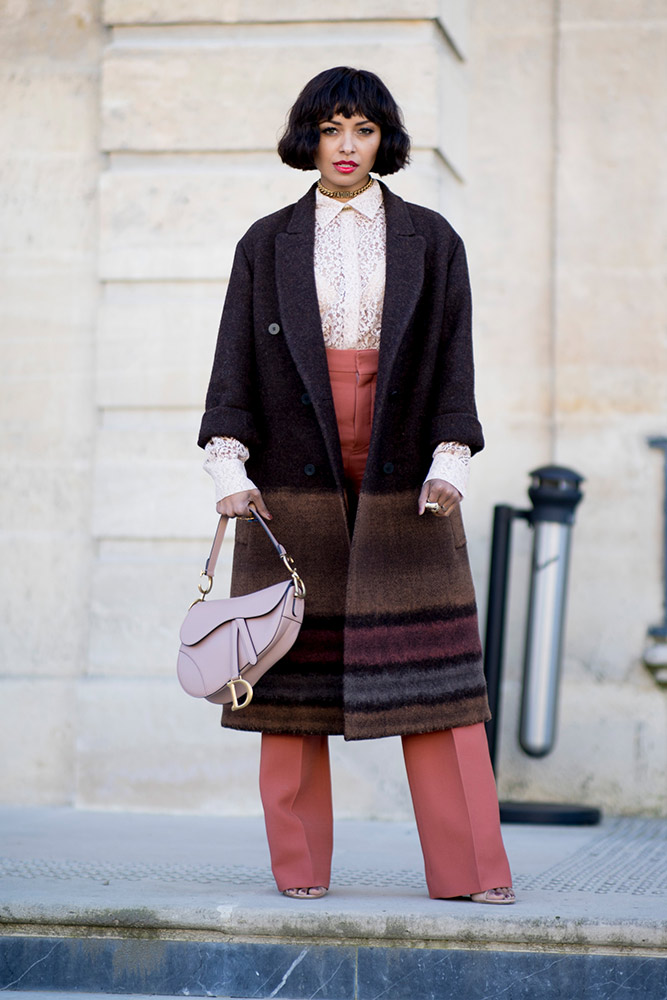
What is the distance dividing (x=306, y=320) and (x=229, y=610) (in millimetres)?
660

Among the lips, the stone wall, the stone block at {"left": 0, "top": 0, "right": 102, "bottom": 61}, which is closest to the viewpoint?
the lips

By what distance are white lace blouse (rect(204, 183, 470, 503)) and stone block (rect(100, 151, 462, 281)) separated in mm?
1628

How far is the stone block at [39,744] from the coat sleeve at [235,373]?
199 centimetres

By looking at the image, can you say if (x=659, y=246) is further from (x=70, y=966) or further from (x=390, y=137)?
(x=70, y=966)

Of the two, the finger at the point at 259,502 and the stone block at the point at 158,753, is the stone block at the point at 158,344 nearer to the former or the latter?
the stone block at the point at 158,753

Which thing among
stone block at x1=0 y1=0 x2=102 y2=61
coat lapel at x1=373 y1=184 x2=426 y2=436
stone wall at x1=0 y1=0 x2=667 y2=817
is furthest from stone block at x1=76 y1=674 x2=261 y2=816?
stone block at x1=0 y1=0 x2=102 y2=61

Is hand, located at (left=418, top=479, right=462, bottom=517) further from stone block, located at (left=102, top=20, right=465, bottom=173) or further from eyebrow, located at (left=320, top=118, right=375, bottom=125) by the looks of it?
stone block, located at (left=102, top=20, right=465, bottom=173)

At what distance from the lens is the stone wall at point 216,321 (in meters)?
4.92

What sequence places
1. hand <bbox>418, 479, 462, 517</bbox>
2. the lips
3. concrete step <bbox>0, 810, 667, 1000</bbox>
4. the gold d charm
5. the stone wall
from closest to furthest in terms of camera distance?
concrete step <bbox>0, 810, 667, 1000</bbox>, the gold d charm, hand <bbox>418, 479, 462, 517</bbox>, the lips, the stone wall

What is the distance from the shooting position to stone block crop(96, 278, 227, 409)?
4992 mm

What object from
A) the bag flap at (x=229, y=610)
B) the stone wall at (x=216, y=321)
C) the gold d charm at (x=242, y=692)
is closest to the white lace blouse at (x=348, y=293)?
the bag flap at (x=229, y=610)

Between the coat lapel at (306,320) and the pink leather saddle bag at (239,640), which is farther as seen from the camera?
the coat lapel at (306,320)

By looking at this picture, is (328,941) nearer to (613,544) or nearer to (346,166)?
(346,166)

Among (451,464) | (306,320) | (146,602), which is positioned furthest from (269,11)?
(451,464)
